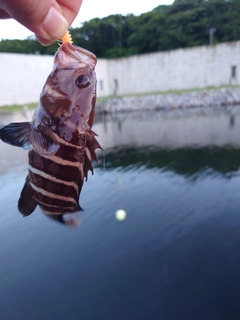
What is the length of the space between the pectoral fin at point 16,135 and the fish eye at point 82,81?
34 cm

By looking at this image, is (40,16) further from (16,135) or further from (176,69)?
(176,69)

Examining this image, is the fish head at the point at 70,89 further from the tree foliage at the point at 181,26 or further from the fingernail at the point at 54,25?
the tree foliage at the point at 181,26

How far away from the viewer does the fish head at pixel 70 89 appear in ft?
4.60

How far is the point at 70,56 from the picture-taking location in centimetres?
142

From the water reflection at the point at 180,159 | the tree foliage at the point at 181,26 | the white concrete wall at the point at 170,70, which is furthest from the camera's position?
the tree foliage at the point at 181,26

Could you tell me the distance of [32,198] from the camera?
4.66 feet

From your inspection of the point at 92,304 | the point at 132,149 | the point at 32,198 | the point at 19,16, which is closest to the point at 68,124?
the point at 32,198

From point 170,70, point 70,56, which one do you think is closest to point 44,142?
point 70,56

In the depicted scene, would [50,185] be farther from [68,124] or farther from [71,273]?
[71,273]

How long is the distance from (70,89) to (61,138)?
27 centimetres

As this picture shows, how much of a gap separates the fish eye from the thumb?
0.24 metres

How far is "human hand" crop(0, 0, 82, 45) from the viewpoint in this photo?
1249 mm

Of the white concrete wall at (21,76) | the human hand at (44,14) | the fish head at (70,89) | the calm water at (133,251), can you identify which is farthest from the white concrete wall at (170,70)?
the fish head at (70,89)

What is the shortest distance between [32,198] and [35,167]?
0.17 m
